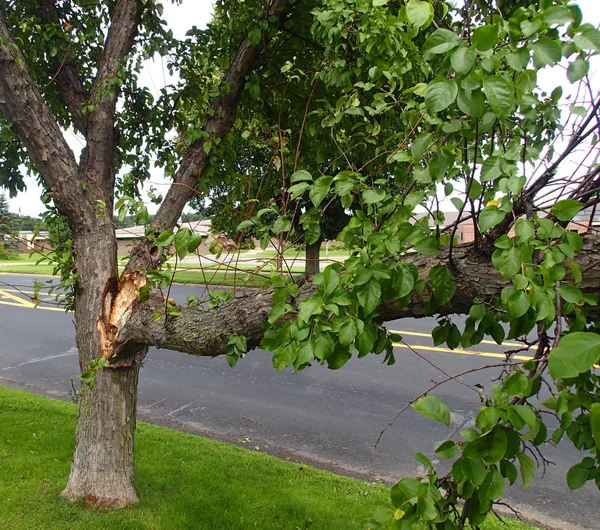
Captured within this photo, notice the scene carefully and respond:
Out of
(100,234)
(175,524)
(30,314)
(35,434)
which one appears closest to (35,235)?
(100,234)

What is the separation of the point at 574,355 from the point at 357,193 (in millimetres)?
1103

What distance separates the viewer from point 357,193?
185cm

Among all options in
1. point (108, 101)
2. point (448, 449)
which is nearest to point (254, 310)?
point (448, 449)

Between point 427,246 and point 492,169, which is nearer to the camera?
point 492,169

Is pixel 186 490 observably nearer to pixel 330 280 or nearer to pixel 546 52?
pixel 330 280

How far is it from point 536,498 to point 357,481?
1.50 meters

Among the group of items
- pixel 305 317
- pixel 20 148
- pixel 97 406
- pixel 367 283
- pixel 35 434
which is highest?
pixel 20 148

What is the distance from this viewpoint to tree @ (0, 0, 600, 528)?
1.11 metres

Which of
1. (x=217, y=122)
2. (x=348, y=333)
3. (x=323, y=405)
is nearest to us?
(x=348, y=333)

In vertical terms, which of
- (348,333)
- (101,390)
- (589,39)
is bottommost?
(101,390)

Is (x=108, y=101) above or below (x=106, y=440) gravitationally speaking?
above

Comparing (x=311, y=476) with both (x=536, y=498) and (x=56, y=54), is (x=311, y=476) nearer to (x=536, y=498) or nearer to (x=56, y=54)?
(x=536, y=498)

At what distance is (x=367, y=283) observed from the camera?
1422 mm

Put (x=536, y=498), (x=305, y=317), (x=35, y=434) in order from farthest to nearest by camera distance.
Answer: (x=35, y=434)
(x=536, y=498)
(x=305, y=317)
